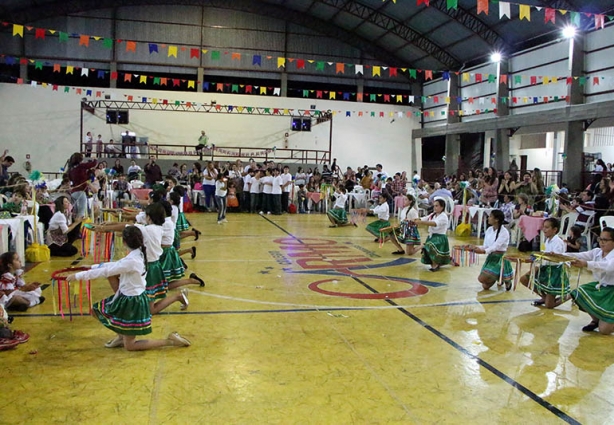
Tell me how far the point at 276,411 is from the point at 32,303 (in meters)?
3.08

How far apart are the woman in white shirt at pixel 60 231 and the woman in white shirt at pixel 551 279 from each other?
5.88 meters

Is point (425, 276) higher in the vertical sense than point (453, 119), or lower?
lower

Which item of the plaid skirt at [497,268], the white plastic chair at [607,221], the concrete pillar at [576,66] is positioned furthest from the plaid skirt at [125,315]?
the concrete pillar at [576,66]

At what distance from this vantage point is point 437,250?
23.8 feet

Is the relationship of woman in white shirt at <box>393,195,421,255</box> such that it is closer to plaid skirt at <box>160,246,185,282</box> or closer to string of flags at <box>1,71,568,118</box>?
plaid skirt at <box>160,246,185,282</box>

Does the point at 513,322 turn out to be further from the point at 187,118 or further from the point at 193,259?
the point at 187,118

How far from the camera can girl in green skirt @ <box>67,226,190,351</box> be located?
3.75 meters

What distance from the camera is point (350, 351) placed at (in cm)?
398

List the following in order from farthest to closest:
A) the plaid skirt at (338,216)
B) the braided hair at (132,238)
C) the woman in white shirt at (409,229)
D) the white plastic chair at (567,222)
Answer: the plaid skirt at (338,216) < the white plastic chair at (567,222) < the woman in white shirt at (409,229) < the braided hair at (132,238)

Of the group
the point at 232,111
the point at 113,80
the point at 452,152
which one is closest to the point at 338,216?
the point at 232,111

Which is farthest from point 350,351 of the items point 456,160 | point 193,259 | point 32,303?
point 456,160

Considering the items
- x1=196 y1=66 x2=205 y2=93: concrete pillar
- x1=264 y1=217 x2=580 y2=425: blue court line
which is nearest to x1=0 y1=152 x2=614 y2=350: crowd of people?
x1=264 y1=217 x2=580 y2=425: blue court line

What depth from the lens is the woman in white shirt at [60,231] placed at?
7492 millimetres

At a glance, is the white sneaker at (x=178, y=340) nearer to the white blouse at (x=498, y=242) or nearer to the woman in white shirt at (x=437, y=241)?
the white blouse at (x=498, y=242)
